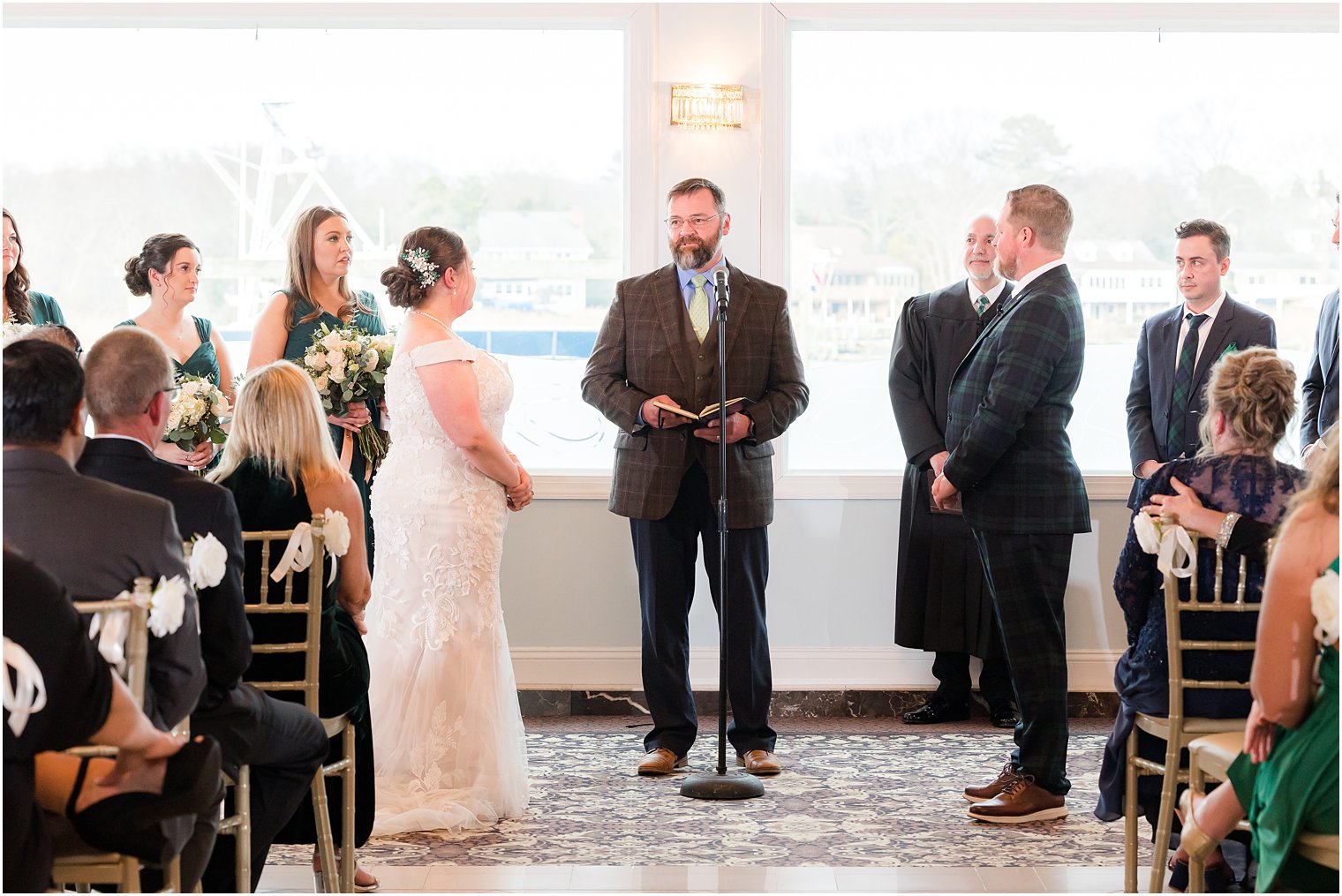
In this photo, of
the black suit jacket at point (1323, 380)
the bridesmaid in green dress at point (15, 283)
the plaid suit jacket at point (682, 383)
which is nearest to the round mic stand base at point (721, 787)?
the plaid suit jacket at point (682, 383)

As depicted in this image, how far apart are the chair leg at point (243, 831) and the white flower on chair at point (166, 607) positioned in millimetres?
664

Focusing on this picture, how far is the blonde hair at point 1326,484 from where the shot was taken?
7.81ft

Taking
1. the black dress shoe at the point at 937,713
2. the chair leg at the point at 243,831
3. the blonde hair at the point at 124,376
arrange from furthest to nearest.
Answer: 1. the black dress shoe at the point at 937,713
2. the chair leg at the point at 243,831
3. the blonde hair at the point at 124,376

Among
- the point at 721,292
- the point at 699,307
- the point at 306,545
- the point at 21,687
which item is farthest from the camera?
the point at 699,307

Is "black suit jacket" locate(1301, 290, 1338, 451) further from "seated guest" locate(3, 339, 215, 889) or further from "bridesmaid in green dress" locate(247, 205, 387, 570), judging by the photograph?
"seated guest" locate(3, 339, 215, 889)

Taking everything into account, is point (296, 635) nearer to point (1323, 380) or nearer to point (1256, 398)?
point (1256, 398)

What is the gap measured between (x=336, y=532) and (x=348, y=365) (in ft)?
5.39

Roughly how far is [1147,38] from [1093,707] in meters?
2.70

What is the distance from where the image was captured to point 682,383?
15.5 ft

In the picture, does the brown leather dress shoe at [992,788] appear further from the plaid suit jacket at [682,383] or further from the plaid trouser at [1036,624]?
the plaid suit jacket at [682,383]

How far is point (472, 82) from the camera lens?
5.83 metres

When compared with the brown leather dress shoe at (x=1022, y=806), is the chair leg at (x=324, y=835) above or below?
above

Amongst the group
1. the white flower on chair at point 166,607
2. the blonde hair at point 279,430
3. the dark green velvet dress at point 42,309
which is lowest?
the white flower on chair at point 166,607

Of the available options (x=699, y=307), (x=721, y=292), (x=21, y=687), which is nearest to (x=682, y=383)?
(x=699, y=307)
